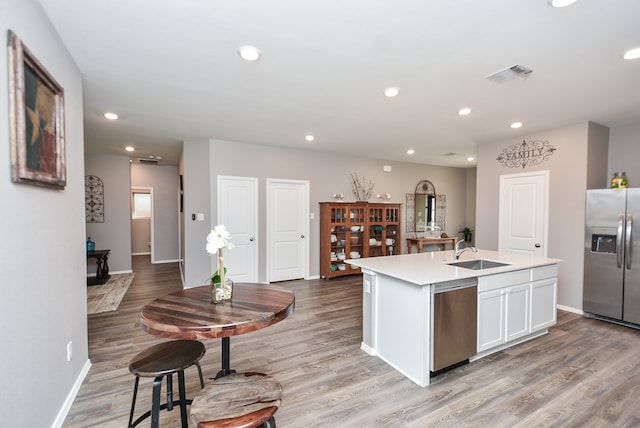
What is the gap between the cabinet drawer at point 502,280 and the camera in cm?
262

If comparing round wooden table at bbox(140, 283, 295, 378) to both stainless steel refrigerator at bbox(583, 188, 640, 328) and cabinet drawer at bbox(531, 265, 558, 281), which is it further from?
stainless steel refrigerator at bbox(583, 188, 640, 328)

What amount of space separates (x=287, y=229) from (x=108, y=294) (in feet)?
10.3

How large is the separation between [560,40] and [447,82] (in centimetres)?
83

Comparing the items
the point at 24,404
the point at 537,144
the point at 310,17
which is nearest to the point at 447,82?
the point at 310,17

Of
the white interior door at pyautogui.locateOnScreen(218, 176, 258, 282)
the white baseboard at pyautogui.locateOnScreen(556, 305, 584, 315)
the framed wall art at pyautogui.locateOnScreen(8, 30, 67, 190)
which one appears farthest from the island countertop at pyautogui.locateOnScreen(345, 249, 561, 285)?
the white interior door at pyautogui.locateOnScreen(218, 176, 258, 282)

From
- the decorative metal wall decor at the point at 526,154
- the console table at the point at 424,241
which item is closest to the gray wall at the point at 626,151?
the decorative metal wall decor at the point at 526,154

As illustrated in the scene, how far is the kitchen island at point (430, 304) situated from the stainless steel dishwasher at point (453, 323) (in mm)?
44

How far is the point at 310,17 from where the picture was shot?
182 centimetres

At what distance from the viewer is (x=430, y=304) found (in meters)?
2.34

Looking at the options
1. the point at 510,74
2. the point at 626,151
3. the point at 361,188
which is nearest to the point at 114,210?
the point at 361,188

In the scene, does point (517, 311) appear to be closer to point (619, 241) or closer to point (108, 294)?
point (619, 241)

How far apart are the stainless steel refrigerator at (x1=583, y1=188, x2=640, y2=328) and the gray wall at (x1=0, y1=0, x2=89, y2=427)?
215 inches

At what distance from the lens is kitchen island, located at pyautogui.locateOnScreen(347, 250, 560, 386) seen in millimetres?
2354

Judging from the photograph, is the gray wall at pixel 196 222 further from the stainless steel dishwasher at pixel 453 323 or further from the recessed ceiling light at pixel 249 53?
the stainless steel dishwasher at pixel 453 323
